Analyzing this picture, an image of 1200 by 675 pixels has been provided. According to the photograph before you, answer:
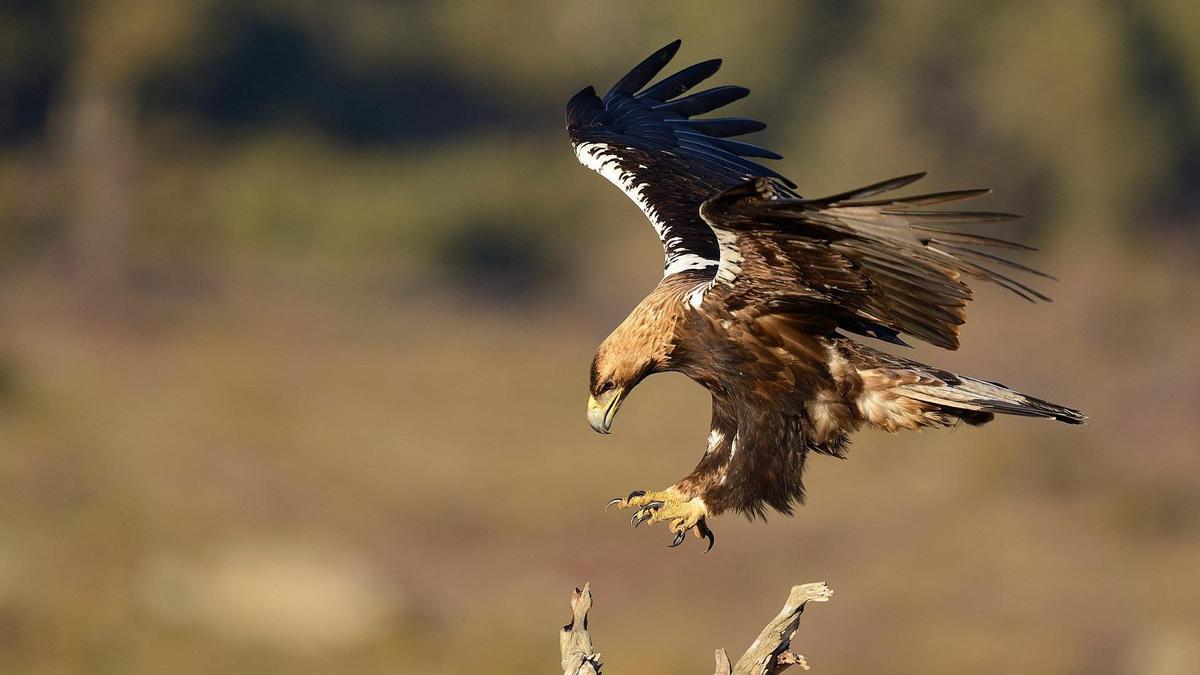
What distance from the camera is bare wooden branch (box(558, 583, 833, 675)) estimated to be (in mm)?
6645

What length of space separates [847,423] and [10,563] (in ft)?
55.1

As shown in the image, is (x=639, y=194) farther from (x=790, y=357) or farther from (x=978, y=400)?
(x=978, y=400)

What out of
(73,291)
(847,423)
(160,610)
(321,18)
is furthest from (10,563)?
(321,18)

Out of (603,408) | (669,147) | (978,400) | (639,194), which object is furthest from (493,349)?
(978,400)

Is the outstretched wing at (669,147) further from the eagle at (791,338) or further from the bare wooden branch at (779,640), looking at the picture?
the bare wooden branch at (779,640)

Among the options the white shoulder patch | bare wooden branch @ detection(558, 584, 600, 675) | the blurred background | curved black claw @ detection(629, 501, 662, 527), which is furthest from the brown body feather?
the blurred background

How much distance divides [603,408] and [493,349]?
2490 cm

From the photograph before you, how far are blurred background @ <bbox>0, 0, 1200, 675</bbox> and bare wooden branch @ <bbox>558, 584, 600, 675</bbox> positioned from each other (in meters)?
12.0

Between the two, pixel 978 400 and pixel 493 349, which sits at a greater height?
pixel 493 349

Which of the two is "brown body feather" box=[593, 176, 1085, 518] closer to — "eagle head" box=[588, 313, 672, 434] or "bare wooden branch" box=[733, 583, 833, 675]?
"eagle head" box=[588, 313, 672, 434]

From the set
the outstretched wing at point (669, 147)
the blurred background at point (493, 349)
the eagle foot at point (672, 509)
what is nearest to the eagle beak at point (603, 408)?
the eagle foot at point (672, 509)

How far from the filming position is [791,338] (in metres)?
7.45

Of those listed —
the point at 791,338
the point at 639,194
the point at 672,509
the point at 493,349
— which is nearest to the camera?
the point at 791,338

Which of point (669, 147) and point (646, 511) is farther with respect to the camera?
point (669, 147)
